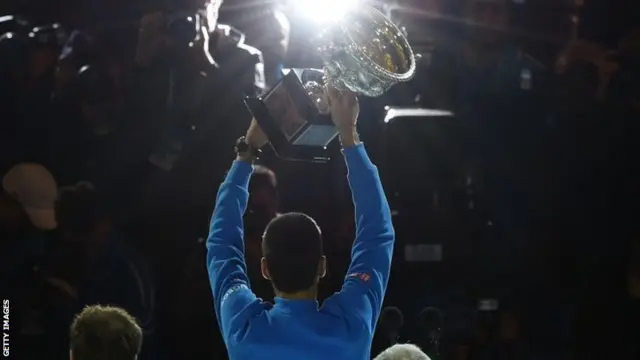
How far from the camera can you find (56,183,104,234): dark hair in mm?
3619

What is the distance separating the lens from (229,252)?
203cm

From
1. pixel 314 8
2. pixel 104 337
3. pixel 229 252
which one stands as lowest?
pixel 314 8

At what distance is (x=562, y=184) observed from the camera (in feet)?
13.2

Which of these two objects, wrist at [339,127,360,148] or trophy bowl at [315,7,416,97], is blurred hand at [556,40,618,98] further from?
wrist at [339,127,360,148]

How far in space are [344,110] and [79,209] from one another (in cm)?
190

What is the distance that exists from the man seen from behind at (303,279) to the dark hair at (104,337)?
0.22 meters

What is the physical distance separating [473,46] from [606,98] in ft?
2.09

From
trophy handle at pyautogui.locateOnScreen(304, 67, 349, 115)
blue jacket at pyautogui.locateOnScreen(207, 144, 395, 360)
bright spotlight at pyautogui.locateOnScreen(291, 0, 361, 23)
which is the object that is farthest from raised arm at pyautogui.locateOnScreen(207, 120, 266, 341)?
bright spotlight at pyautogui.locateOnScreen(291, 0, 361, 23)

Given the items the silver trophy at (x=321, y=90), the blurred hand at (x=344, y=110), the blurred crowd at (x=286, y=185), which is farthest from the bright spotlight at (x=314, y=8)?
the blurred hand at (x=344, y=110)

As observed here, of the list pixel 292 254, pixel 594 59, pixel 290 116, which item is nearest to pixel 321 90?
pixel 290 116

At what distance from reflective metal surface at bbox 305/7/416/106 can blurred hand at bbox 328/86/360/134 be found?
38 millimetres

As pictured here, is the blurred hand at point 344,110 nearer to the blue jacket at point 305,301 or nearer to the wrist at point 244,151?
the blue jacket at point 305,301

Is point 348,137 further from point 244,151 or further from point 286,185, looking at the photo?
point 286,185

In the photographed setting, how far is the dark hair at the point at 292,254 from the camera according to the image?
6.24ft
